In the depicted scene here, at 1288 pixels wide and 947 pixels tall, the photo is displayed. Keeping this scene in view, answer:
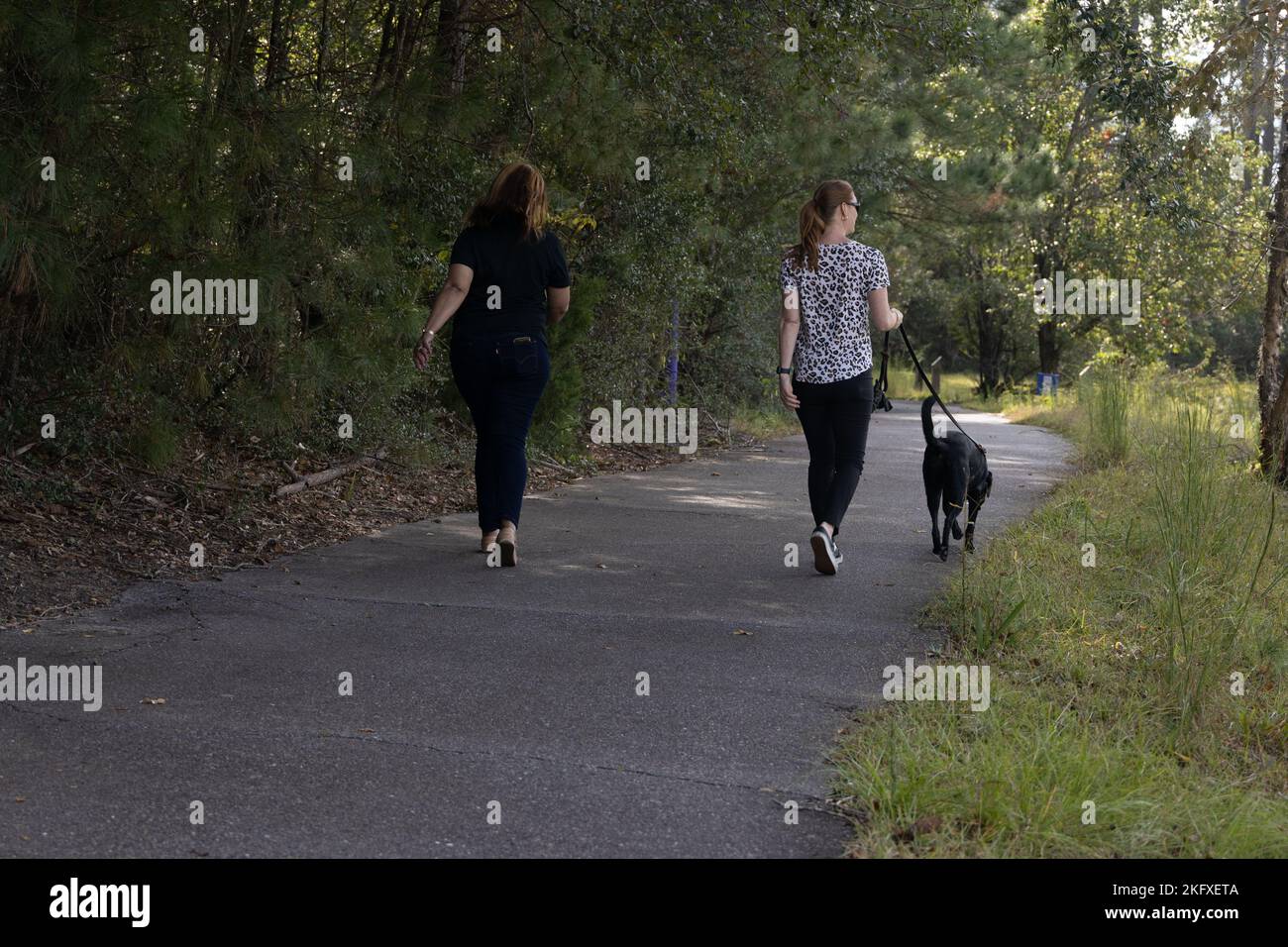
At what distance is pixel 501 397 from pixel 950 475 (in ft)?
7.92

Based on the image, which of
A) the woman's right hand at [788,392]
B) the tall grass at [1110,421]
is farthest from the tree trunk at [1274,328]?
the woman's right hand at [788,392]

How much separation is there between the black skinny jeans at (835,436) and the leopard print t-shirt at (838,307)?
0.06m

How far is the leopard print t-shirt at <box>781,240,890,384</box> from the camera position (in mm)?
6953

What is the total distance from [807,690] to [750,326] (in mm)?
13347

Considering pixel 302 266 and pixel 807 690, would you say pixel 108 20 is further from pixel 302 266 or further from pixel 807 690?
pixel 807 690

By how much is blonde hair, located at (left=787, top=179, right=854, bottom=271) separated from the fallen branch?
11.6 ft

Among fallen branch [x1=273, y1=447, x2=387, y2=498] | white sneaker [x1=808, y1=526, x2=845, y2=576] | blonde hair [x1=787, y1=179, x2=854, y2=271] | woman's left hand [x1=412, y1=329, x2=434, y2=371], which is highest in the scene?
blonde hair [x1=787, y1=179, x2=854, y2=271]

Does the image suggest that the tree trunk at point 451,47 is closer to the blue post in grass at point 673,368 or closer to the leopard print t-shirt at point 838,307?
the leopard print t-shirt at point 838,307

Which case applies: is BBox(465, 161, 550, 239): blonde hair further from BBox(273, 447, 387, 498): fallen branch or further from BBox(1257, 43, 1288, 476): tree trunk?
BBox(1257, 43, 1288, 476): tree trunk

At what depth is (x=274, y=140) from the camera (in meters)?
6.44
